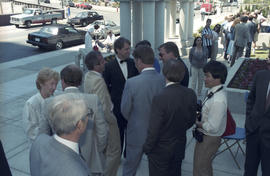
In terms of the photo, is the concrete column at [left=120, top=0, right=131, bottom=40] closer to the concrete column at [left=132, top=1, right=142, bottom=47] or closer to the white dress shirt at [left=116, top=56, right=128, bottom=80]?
the concrete column at [left=132, top=1, right=142, bottom=47]

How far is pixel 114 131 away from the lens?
169 inches

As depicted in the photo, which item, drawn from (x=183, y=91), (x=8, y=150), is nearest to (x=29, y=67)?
(x=8, y=150)

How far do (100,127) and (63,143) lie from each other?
115 cm

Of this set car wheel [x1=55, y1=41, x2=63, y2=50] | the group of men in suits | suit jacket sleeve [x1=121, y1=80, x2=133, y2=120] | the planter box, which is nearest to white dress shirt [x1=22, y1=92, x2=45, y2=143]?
the group of men in suits

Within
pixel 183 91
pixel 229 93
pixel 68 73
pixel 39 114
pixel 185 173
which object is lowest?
pixel 185 173

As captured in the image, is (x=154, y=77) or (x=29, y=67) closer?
(x=154, y=77)

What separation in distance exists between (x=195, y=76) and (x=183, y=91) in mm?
4994

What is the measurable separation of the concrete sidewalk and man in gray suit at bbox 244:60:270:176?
1180mm

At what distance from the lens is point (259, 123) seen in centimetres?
342

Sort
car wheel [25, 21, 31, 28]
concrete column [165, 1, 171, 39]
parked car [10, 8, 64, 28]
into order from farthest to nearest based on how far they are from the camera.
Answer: car wheel [25, 21, 31, 28], parked car [10, 8, 64, 28], concrete column [165, 1, 171, 39]

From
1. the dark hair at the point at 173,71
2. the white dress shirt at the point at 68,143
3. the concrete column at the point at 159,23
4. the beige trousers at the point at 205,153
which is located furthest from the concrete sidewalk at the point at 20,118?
the concrete column at the point at 159,23

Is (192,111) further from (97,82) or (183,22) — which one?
(183,22)

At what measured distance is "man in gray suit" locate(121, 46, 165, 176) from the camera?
360 centimetres

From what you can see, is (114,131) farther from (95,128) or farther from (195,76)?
(195,76)
